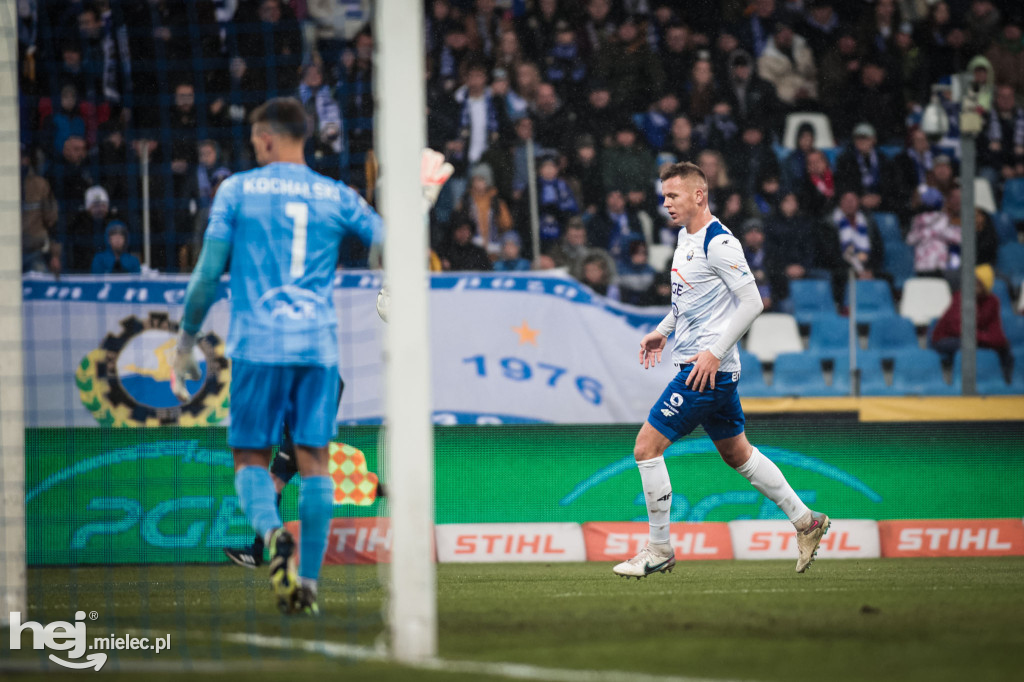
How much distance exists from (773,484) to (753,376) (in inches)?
191

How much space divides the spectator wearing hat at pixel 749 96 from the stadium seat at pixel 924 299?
2.42 metres

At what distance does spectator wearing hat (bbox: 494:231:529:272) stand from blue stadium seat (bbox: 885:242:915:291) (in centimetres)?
380

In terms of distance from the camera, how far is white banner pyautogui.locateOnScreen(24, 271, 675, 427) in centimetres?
999

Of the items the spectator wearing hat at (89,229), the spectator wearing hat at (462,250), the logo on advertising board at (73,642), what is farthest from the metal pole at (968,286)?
the logo on advertising board at (73,642)

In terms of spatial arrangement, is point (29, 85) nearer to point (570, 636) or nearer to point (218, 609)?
point (218, 609)

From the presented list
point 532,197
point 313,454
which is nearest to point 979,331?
point 532,197

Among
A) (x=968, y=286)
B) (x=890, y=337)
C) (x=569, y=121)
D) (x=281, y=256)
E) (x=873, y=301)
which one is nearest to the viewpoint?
(x=281, y=256)

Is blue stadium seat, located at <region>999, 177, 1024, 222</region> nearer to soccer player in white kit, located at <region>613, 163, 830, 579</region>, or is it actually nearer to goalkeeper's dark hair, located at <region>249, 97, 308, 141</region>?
soccer player in white kit, located at <region>613, 163, 830, 579</region>

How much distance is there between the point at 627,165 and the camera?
12.8 m

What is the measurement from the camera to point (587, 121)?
1316 cm

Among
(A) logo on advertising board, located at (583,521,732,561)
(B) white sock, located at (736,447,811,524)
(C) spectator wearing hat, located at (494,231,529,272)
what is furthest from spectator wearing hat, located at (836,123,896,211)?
(B) white sock, located at (736,447,811,524)

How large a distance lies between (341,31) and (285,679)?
7.95m

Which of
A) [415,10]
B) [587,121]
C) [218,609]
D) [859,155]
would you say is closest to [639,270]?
[587,121]

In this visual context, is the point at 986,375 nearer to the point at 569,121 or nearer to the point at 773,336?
the point at 773,336
